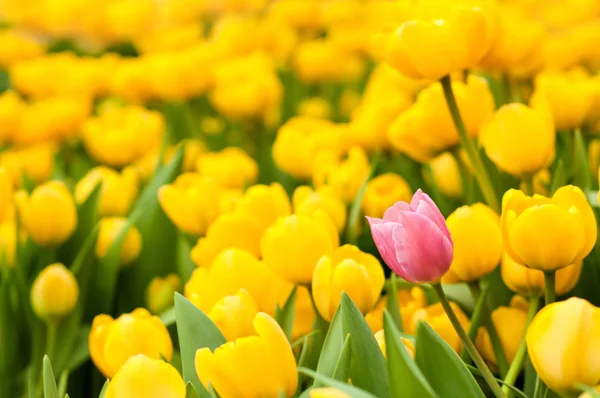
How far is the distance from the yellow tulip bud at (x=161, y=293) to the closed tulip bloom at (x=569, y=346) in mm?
512

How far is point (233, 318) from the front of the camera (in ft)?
2.03

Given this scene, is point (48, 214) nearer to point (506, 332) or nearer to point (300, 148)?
point (300, 148)

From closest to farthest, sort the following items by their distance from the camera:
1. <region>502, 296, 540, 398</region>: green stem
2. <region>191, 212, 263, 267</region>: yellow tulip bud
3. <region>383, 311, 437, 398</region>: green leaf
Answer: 1. <region>383, 311, 437, 398</region>: green leaf
2. <region>502, 296, 540, 398</region>: green stem
3. <region>191, 212, 263, 267</region>: yellow tulip bud

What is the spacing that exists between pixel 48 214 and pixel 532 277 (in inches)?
19.8

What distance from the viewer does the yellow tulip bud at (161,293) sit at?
3.04 ft

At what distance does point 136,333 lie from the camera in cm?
65

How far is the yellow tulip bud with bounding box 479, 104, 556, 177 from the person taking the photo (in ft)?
2.43

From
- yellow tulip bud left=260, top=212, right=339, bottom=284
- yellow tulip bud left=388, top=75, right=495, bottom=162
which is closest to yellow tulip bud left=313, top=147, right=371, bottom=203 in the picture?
yellow tulip bud left=388, top=75, right=495, bottom=162

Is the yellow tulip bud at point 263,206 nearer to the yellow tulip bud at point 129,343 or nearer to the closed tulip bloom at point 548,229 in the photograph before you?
the yellow tulip bud at point 129,343

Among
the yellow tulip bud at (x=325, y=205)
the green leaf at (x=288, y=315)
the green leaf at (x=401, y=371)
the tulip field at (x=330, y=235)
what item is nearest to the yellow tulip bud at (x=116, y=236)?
the tulip field at (x=330, y=235)

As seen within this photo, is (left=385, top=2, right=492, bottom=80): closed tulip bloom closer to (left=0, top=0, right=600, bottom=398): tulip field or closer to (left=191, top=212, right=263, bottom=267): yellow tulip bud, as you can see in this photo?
(left=0, top=0, right=600, bottom=398): tulip field

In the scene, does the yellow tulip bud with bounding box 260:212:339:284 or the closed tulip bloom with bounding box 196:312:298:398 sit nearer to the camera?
the closed tulip bloom with bounding box 196:312:298:398

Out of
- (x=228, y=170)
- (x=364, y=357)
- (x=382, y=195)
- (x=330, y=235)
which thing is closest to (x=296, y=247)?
(x=330, y=235)

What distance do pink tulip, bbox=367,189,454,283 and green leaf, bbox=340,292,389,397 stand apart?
0.04m
